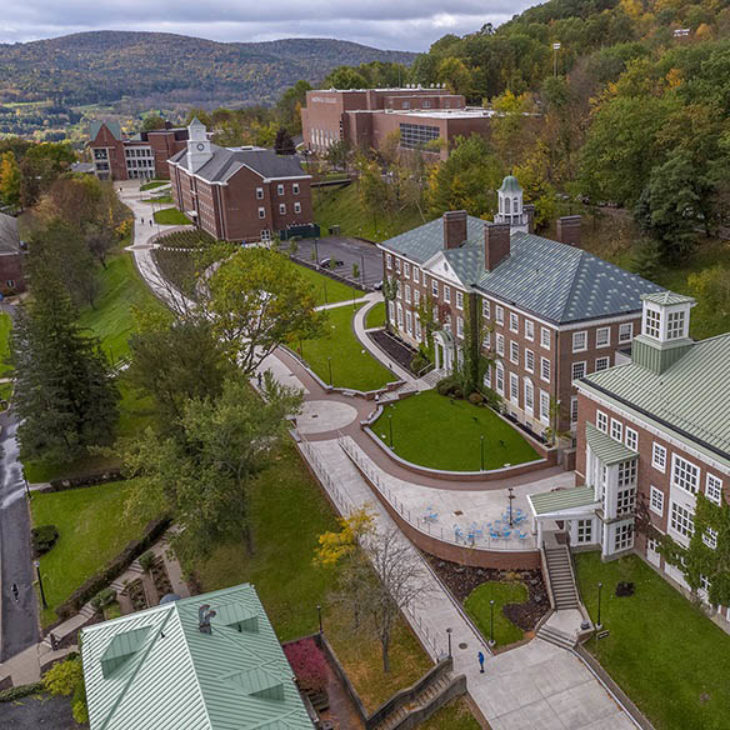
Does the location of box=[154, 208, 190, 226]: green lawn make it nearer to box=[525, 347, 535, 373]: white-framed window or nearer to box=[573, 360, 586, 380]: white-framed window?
box=[525, 347, 535, 373]: white-framed window

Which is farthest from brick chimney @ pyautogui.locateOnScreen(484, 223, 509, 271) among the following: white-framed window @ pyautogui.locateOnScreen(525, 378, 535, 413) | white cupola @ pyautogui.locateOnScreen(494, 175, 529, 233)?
white-framed window @ pyautogui.locateOnScreen(525, 378, 535, 413)

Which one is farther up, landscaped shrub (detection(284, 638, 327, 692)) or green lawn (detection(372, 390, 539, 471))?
green lawn (detection(372, 390, 539, 471))

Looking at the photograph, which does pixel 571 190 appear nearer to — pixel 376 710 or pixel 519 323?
pixel 519 323

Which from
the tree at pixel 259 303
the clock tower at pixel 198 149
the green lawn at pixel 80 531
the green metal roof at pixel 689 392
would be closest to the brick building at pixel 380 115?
the clock tower at pixel 198 149

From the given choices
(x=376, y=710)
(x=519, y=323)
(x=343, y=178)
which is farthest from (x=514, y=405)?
(x=343, y=178)

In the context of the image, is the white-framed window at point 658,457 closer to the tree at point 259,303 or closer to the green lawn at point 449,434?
the green lawn at point 449,434

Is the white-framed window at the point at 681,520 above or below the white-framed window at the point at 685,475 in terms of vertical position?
below
